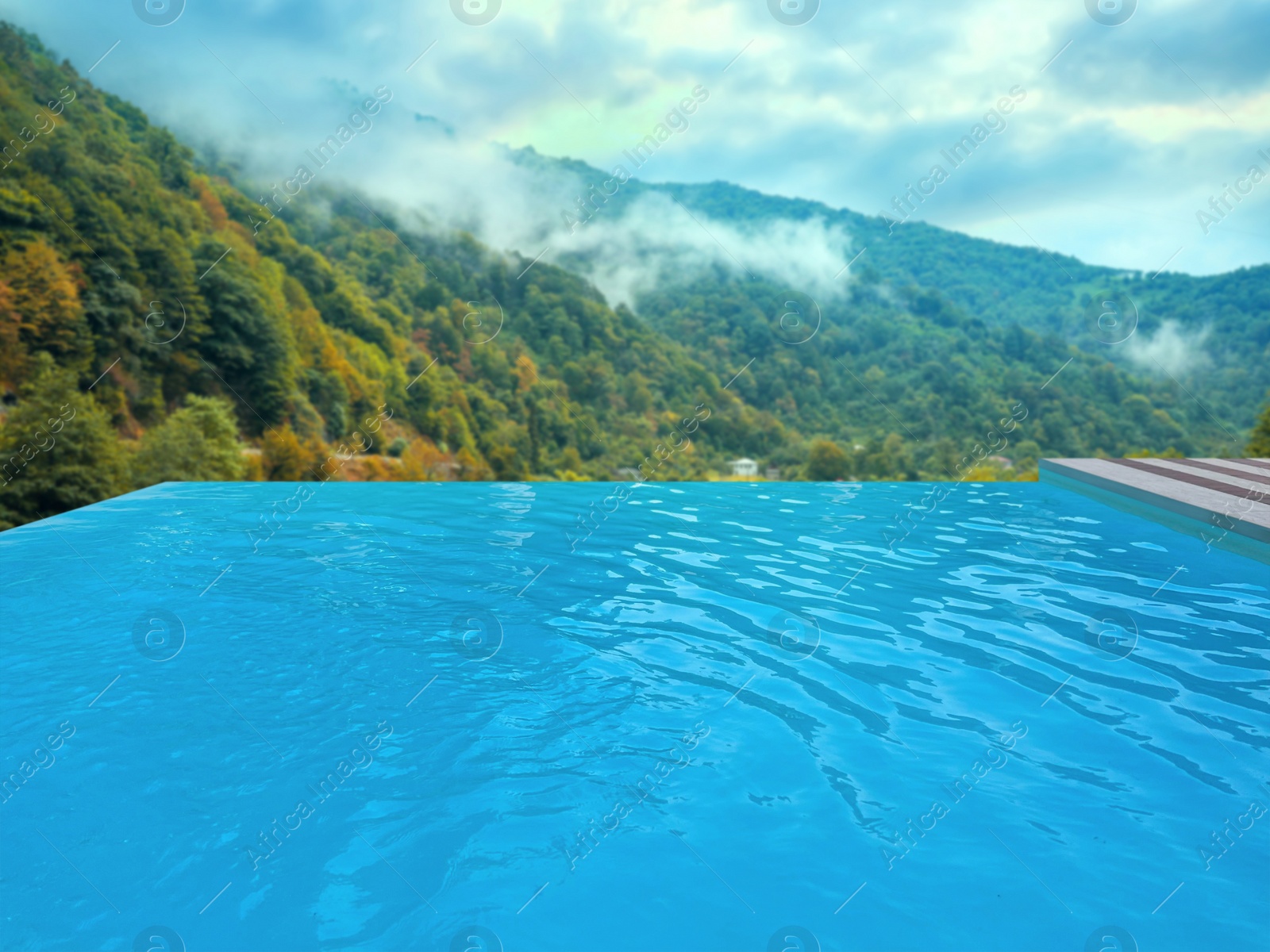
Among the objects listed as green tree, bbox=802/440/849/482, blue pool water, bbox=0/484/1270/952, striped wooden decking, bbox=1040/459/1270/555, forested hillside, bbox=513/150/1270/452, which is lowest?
green tree, bbox=802/440/849/482

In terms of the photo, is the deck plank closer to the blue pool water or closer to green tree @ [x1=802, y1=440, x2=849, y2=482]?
the blue pool water

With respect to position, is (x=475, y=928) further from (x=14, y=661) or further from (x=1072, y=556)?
(x=1072, y=556)

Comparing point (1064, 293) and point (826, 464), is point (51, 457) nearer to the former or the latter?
point (826, 464)

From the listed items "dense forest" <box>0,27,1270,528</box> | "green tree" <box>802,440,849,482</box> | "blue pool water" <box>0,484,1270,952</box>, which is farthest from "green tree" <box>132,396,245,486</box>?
"green tree" <box>802,440,849,482</box>

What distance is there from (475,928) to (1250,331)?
3052 cm

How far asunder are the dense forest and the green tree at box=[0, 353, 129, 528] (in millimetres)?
27

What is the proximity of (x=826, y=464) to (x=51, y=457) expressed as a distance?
14802 mm

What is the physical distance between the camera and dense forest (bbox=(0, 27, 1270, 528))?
12898 mm

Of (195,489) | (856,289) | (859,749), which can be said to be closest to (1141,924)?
(859,749)

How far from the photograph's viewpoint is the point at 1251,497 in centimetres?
616

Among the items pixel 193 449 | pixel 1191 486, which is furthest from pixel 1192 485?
pixel 193 449

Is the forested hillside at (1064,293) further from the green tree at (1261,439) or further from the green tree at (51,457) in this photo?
the green tree at (51,457)

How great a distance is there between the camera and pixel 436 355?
2592cm

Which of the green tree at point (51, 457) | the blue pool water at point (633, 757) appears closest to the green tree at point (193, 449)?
the green tree at point (51, 457)
